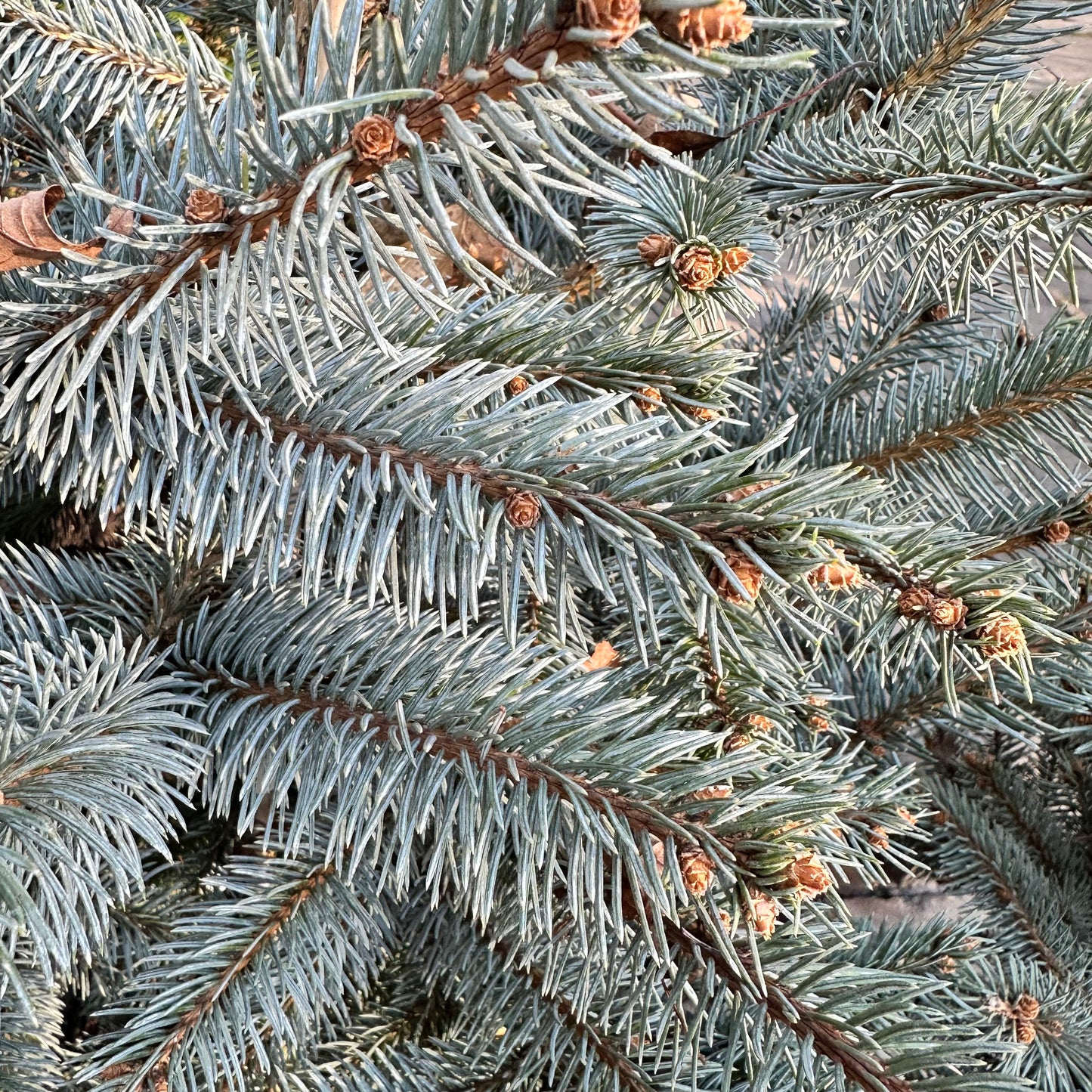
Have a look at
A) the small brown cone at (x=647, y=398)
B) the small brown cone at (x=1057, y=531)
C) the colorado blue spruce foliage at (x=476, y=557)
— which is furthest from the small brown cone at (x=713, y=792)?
the small brown cone at (x=1057, y=531)

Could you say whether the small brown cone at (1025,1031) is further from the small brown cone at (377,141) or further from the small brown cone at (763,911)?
the small brown cone at (377,141)

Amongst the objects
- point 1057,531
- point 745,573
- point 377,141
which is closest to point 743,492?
Answer: point 745,573

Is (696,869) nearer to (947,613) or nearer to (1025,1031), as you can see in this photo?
(947,613)

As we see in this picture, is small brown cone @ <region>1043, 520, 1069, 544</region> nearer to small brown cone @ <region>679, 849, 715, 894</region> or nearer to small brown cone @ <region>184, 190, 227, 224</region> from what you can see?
small brown cone @ <region>679, 849, 715, 894</region>

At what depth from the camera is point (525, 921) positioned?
0.89ft

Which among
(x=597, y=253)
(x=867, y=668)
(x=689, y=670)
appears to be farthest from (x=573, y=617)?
(x=867, y=668)

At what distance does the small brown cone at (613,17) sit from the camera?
0.49 ft

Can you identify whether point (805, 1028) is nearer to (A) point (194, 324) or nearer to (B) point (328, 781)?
(B) point (328, 781)

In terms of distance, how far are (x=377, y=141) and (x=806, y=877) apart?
206mm

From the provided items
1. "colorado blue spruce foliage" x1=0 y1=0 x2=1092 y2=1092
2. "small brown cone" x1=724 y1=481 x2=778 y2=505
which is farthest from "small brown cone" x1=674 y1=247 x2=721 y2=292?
"small brown cone" x1=724 y1=481 x2=778 y2=505

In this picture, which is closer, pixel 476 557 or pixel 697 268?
pixel 476 557

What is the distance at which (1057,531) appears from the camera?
437mm

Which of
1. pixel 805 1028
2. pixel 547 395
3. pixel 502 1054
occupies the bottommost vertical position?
pixel 502 1054

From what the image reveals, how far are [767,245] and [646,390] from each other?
0.14 meters
